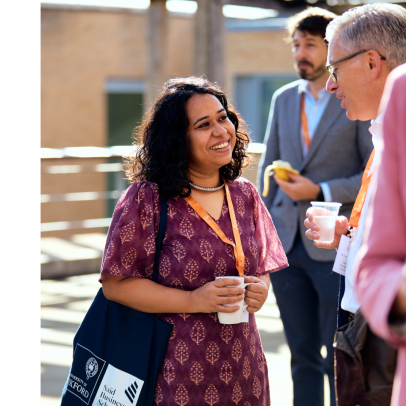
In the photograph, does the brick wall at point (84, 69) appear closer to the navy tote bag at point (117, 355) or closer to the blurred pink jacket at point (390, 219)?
the navy tote bag at point (117, 355)

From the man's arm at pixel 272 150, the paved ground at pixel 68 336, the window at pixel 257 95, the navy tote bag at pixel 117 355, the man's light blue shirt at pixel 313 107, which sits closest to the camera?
the navy tote bag at pixel 117 355

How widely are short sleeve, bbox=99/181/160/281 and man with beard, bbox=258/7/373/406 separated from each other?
110cm

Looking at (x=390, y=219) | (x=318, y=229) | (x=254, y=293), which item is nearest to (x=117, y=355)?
(x=254, y=293)

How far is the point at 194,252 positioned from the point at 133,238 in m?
0.21

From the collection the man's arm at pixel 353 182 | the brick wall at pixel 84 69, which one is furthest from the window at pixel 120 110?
the man's arm at pixel 353 182

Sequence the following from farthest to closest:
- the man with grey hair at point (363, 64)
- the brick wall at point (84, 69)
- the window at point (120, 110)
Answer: the window at point (120, 110) < the brick wall at point (84, 69) < the man with grey hair at point (363, 64)

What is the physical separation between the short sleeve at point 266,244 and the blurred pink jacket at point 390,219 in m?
1.14

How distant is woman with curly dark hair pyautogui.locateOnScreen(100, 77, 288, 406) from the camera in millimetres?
1925

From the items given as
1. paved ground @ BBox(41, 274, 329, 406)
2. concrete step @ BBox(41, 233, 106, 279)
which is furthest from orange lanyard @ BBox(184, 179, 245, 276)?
concrete step @ BBox(41, 233, 106, 279)

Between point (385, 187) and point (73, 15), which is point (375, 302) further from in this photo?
point (73, 15)

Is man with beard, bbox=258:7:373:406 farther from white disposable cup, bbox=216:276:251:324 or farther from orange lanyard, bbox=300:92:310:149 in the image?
white disposable cup, bbox=216:276:251:324

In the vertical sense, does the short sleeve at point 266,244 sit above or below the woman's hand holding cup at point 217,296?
above

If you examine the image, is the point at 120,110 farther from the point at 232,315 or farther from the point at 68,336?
the point at 232,315

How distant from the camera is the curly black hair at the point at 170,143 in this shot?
2045 millimetres
